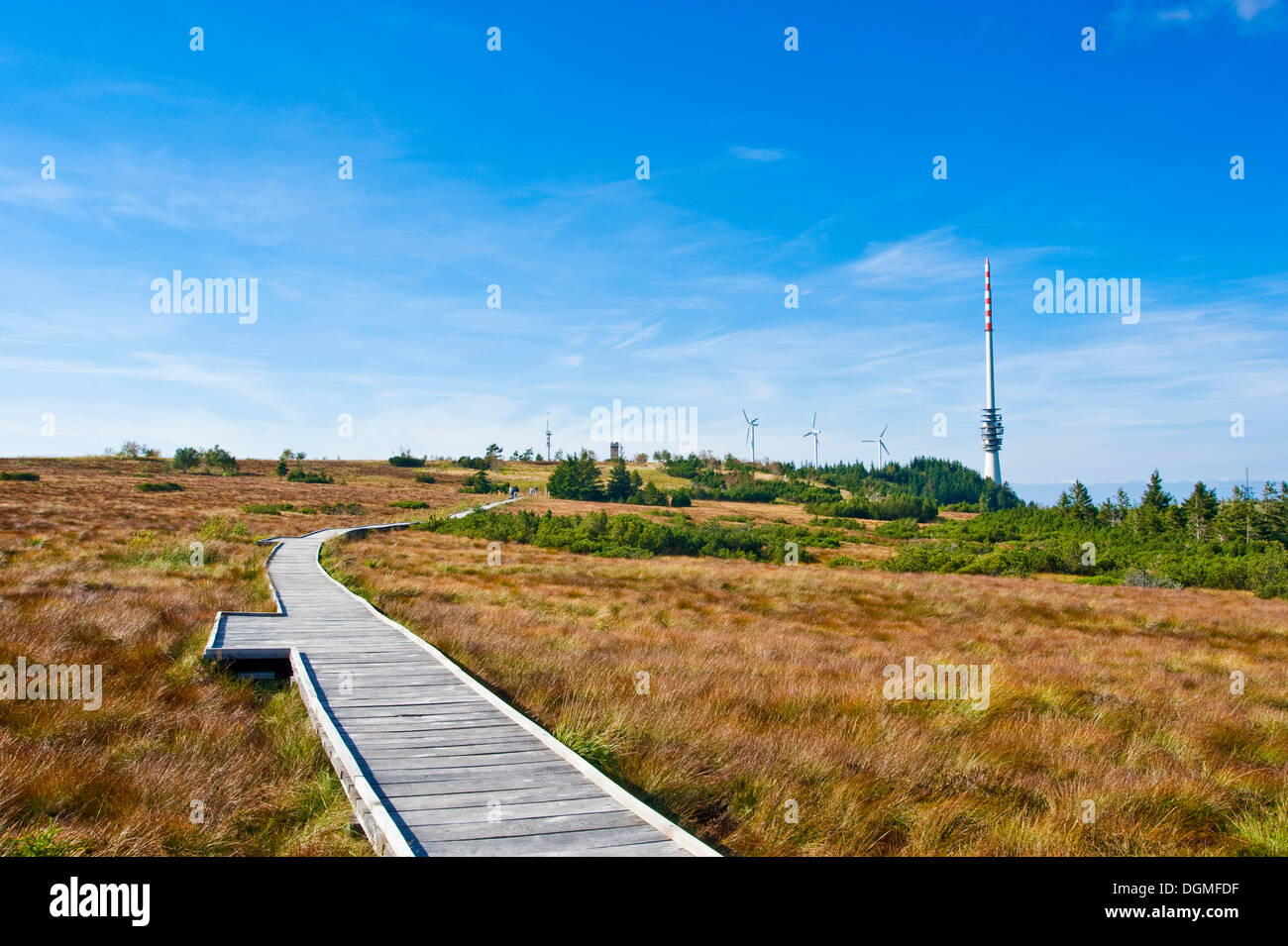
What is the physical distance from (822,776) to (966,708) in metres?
4.69

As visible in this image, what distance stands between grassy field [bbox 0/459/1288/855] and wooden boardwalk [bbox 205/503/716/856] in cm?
41

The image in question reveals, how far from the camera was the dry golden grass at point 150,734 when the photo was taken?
5.31 m

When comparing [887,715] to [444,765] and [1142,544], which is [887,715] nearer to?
[444,765]

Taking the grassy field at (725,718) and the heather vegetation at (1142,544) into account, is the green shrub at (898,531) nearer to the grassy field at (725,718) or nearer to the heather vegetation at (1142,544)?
the heather vegetation at (1142,544)

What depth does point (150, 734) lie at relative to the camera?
7109mm

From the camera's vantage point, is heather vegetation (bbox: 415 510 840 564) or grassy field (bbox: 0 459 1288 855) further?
heather vegetation (bbox: 415 510 840 564)

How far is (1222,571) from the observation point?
107 ft

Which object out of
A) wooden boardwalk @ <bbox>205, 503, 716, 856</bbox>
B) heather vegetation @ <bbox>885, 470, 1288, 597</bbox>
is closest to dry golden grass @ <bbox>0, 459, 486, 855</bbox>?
wooden boardwalk @ <bbox>205, 503, 716, 856</bbox>

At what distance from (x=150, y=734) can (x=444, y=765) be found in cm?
337

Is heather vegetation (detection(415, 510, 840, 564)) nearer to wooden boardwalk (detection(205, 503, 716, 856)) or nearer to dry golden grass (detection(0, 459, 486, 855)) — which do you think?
dry golden grass (detection(0, 459, 486, 855))

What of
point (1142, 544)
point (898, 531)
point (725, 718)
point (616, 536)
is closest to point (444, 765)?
point (725, 718)

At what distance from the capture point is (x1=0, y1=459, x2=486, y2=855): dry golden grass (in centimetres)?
531
